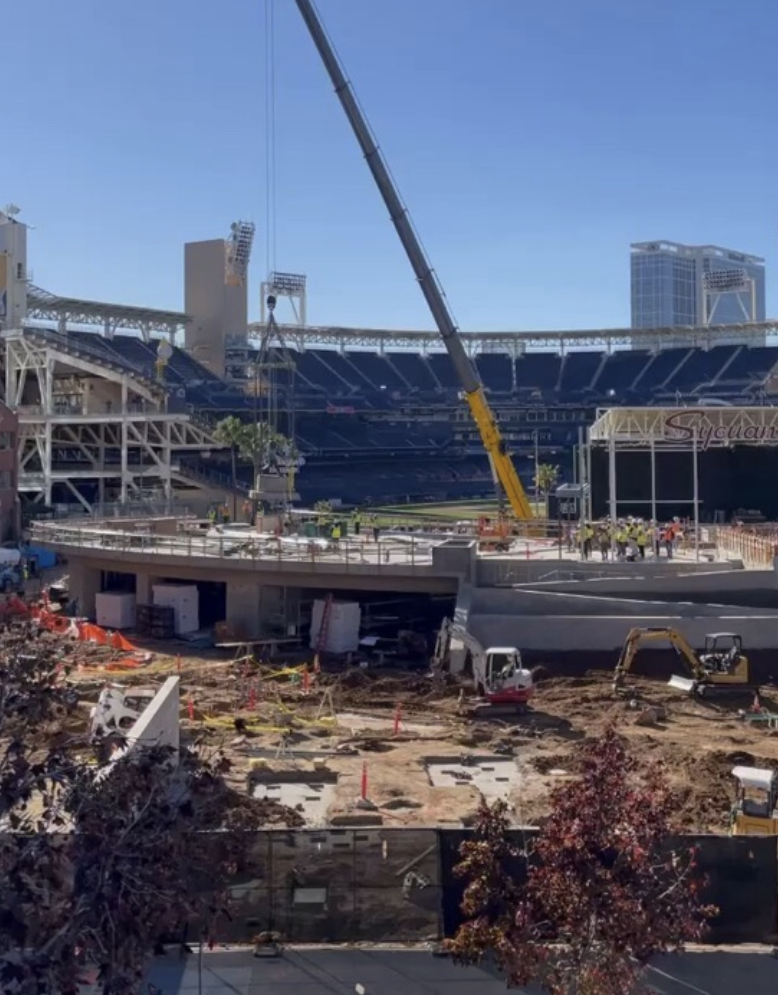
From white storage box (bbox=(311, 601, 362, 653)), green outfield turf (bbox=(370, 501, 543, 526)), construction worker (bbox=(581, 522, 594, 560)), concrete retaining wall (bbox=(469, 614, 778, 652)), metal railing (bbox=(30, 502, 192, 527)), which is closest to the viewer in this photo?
concrete retaining wall (bbox=(469, 614, 778, 652))

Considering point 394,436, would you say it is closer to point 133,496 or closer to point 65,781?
point 133,496

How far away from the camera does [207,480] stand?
7725 centimetres

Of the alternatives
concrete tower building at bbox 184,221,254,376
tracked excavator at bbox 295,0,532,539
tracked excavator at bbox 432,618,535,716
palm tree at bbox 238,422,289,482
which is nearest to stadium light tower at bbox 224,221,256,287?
concrete tower building at bbox 184,221,254,376

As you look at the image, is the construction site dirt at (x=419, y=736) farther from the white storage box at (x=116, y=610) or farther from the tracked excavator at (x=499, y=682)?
the white storage box at (x=116, y=610)

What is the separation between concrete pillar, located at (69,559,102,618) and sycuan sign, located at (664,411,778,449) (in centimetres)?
2112

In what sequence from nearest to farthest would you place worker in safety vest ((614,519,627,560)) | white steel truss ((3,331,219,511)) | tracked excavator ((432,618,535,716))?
tracked excavator ((432,618,535,716)), worker in safety vest ((614,519,627,560)), white steel truss ((3,331,219,511))

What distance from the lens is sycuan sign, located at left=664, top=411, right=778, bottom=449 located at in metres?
43.8

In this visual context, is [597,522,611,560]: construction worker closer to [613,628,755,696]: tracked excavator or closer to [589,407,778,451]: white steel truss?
[589,407,778,451]: white steel truss

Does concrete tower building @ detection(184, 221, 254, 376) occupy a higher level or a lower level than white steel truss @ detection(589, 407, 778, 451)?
higher

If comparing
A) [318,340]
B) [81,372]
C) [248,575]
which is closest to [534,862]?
[248,575]

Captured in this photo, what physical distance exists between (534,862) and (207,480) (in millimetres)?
66571

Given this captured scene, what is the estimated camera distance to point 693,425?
1655 inches

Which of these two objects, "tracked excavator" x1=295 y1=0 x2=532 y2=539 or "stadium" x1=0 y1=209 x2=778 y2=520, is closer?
"tracked excavator" x1=295 y1=0 x2=532 y2=539

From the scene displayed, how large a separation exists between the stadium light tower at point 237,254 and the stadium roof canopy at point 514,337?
5.31m
